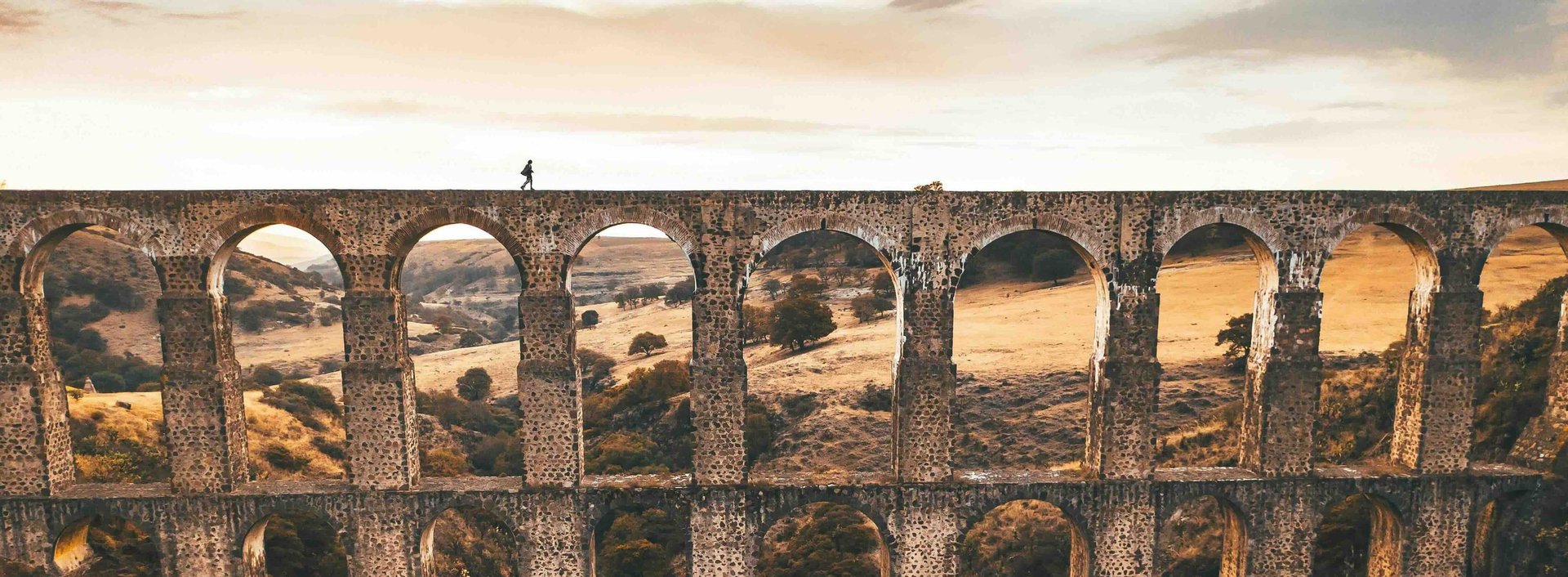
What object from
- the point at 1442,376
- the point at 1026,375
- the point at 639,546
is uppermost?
the point at 1442,376

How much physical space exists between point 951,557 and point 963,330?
24.2m

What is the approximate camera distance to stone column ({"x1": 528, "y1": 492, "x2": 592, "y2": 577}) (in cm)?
1680

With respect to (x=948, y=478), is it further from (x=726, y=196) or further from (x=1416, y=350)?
(x=1416, y=350)

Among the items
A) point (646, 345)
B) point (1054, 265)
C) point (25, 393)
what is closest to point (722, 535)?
point (25, 393)

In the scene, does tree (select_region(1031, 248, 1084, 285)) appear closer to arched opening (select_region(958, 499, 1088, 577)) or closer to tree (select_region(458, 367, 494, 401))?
arched opening (select_region(958, 499, 1088, 577))

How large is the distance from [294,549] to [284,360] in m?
36.6

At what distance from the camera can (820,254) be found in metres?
71.2

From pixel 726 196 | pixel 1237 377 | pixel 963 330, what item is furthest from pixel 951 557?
pixel 963 330

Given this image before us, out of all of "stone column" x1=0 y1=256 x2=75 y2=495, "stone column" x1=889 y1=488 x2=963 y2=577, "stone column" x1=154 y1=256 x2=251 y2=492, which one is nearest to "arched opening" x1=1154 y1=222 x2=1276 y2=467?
"stone column" x1=889 y1=488 x2=963 y2=577

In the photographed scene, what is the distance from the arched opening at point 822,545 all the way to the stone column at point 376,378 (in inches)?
372

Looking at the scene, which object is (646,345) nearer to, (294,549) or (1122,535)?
(294,549)

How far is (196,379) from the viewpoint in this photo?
52.3ft

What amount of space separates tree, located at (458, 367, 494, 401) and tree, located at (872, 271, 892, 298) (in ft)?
82.8

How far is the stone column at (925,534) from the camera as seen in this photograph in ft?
55.1
